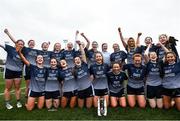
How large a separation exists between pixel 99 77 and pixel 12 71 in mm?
3123

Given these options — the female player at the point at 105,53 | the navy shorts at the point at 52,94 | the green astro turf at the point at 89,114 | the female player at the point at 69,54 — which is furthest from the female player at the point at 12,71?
the female player at the point at 105,53

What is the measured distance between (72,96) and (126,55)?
2.63 metres

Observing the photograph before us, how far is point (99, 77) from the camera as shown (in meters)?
11.3

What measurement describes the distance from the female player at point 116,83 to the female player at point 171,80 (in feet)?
4.72

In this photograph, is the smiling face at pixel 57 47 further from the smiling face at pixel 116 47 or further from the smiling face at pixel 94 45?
the smiling face at pixel 116 47

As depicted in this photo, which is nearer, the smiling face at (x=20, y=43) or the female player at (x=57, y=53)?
the smiling face at (x=20, y=43)

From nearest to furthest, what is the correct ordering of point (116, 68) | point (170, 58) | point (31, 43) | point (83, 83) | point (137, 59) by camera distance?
point (170, 58)
point (137, 59)
point (116, 68)
point (83, 83)
point (31, 43)

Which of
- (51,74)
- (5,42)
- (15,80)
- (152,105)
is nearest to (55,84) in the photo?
(51,74)

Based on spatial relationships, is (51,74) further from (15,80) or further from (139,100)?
(139,100)

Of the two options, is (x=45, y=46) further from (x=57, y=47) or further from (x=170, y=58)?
(x=170, y=58)

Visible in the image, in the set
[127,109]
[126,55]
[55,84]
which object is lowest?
[127,109]

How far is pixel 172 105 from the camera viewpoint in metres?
10.8

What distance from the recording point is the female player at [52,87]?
37.1 feet

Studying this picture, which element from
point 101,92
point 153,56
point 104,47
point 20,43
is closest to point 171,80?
point 153,56
